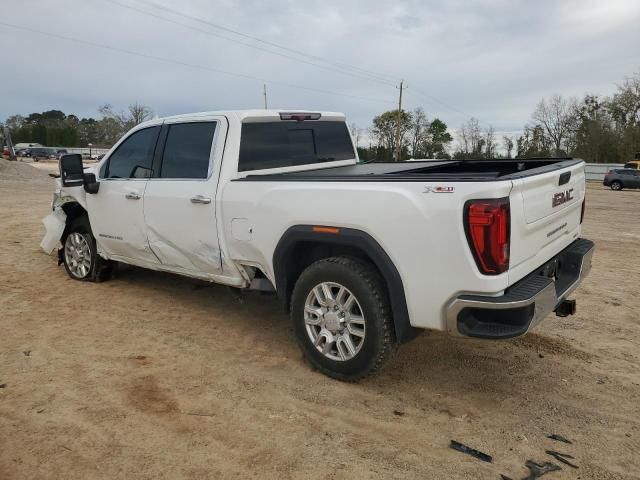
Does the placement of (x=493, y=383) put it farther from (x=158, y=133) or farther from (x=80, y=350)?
(x=158, y=133)

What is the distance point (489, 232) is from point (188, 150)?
112 inches

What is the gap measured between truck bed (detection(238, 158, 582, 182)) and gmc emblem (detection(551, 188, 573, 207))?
0.60 feet

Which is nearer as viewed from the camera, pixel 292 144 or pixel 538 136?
pixel 292 144

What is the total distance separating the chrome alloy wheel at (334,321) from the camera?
3.55m

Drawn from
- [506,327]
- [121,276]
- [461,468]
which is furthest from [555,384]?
[121,276]

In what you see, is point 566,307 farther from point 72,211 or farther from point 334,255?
point 72,211

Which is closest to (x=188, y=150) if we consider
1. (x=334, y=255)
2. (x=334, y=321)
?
(x=334, y=255)

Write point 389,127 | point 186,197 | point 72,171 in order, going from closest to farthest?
point 186,197, point 72,171, point 389,127

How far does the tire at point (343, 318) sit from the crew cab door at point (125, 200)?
2.02 meters

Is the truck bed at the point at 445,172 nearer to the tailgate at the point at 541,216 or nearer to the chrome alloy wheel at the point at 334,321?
the tailgate at the point at 541,216

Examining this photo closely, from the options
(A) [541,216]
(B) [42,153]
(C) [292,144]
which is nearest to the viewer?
(A) [541,216]

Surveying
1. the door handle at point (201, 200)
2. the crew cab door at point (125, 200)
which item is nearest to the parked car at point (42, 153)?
the crew cab door at point (125, 200)

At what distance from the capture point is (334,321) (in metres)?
3.62

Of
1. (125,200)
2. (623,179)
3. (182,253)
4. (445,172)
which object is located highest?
(445,172)
